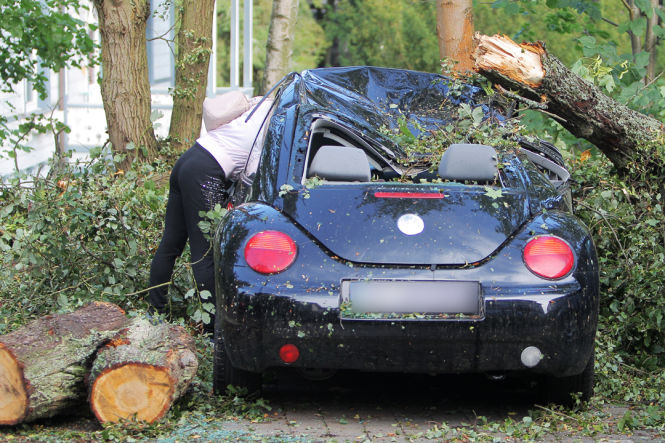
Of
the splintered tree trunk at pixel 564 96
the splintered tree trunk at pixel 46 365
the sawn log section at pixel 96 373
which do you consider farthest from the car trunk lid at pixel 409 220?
the splintered tree trunk at pixel 564 96

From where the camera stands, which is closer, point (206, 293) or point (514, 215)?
point (514, 215)

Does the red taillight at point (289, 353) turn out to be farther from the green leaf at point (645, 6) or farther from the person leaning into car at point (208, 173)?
the green leaf at point (645, 6)

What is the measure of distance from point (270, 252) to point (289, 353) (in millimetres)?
462

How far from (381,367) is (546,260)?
0.89 meters

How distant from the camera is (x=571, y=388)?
15.4ft

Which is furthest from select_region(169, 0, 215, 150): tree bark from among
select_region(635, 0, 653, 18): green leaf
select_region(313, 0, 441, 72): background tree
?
select_region(313, 0, 441, 72): background tree

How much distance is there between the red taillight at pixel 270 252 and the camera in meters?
4.34

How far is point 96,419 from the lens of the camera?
14.8 feet

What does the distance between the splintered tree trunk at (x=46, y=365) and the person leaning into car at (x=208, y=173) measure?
1.21 meters

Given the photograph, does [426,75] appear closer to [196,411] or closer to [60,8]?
[196,411]

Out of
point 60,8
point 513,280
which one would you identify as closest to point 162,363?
point 513,280

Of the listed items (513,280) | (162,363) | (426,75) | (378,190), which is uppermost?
(426,75)

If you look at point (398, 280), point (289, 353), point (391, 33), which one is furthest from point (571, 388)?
point (391, 33)

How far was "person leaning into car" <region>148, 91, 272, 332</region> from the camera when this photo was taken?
598 centimetres
